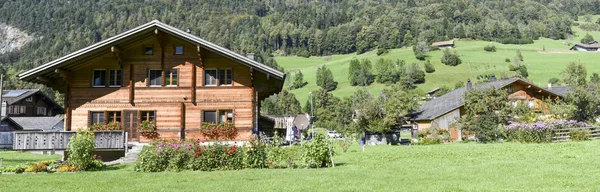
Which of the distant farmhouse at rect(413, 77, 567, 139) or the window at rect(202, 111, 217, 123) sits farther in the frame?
the distant farmhouse at rect(413, 77, 567, 139)

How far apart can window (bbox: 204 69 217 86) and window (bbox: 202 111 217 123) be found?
72.5 inches

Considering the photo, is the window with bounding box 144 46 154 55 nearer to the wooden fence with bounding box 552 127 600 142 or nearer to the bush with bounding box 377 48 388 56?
the wooden fence with bounding box 552 127 600 142

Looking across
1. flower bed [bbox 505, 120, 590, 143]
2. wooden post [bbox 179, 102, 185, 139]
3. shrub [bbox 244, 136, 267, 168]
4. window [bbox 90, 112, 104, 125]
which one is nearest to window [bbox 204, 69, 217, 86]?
wooden post [bbox 179, 102, 185, 139]

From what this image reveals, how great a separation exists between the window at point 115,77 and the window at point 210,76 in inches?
205

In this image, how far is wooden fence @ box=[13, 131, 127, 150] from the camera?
21922 millimetres

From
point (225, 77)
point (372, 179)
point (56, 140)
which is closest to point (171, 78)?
point (225, 77)

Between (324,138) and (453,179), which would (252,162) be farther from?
(453,179)

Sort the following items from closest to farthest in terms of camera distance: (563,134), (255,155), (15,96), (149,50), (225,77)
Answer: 1. (255,155)
2. (149,50)
3. (225,77)
4. (563,134)
5. (15,96)

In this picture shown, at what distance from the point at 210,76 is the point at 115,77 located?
5848mm

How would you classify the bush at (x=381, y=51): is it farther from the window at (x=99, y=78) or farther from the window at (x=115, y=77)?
the window at (x=99, y=78)

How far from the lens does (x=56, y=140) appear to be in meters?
22.3

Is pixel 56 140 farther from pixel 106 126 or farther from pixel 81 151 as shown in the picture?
pixel 81 151

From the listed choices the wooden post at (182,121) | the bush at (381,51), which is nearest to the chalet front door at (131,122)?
the wooden post at (182,121)

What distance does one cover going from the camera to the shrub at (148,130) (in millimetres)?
26609
